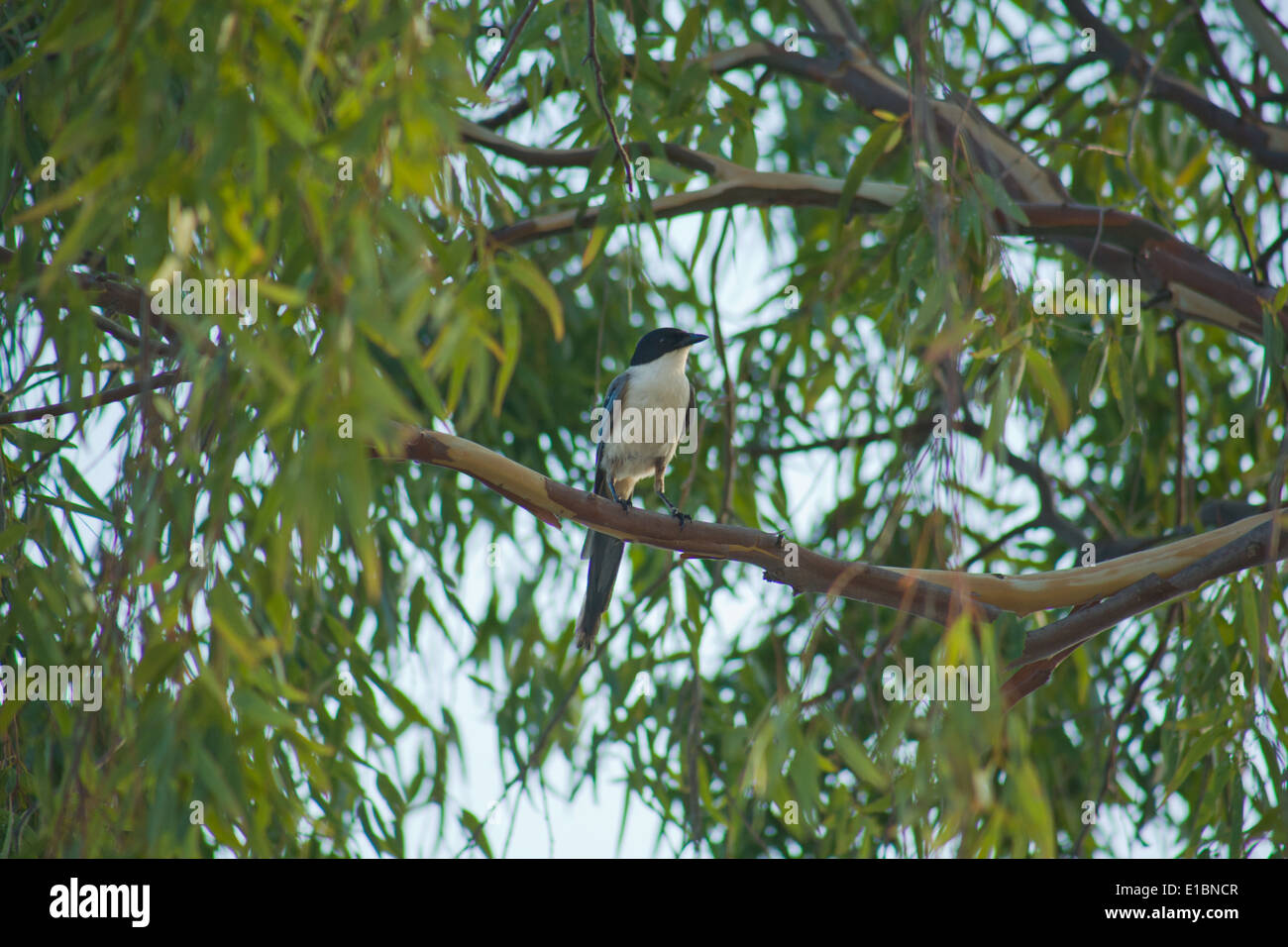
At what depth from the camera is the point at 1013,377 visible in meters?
1.98

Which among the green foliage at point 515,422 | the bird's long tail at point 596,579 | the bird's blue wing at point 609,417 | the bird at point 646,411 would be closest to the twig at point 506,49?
the green foliage at point 515,422

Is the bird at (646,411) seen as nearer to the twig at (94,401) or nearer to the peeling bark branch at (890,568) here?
the peeling bark branch at (890,568)

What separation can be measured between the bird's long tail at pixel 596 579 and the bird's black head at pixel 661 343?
69cm

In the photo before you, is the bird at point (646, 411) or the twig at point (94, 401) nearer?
the twig at point (94, 401)

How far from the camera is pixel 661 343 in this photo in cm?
366

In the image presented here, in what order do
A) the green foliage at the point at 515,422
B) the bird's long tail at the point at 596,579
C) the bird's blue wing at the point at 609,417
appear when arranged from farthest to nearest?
the bird's blue wing at the point at 609,417, the bird's long tail at the point at 596,579, the green foliage at the point at 515,422

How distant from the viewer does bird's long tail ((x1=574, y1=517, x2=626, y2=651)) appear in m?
3.18

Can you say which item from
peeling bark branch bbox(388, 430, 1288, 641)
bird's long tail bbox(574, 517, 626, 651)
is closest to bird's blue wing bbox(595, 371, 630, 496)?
bird's long tail bbox(574, 517, 626, 651)

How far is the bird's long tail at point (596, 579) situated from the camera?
318cm

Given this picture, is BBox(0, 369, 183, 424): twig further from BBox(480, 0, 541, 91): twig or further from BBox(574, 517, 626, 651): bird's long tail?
BBox(574, 517, 626, 651): bird's long tail

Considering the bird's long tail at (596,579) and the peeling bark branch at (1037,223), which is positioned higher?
the peeling bark branch at (1037,223)

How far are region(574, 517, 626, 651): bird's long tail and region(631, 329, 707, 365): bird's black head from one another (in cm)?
69
